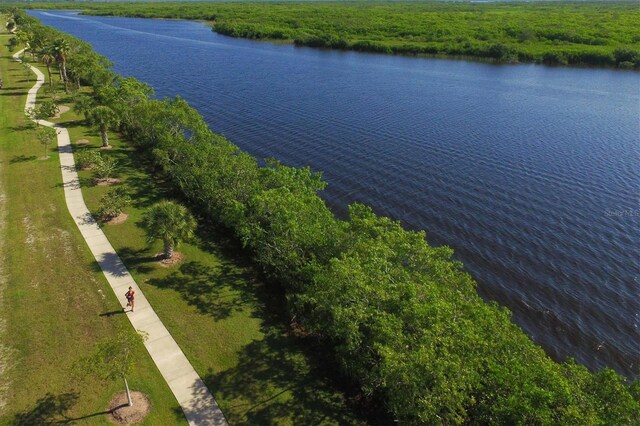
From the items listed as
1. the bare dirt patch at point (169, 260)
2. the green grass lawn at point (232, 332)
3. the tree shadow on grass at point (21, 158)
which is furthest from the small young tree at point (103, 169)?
the bare dirt patch at point (169, 260)

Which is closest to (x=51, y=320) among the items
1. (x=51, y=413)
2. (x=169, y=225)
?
(x=51, y=413)

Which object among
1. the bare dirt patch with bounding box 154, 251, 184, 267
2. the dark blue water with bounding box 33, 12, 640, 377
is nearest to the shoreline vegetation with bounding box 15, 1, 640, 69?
the dark blue water with bounding box 33, 12, 640, 377

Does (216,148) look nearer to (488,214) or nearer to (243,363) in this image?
(243,363)

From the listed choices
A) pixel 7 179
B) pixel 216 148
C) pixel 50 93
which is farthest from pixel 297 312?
pixel 50 93

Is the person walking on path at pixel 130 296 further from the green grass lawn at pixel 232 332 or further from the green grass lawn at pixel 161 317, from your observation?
the green grass lawn at pixel 232 332

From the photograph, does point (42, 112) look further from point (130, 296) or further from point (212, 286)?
point (212, 286)
